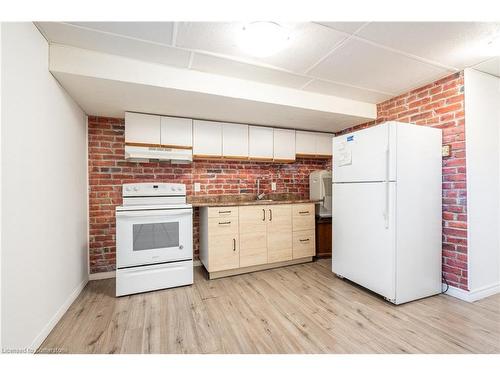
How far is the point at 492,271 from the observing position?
232cm

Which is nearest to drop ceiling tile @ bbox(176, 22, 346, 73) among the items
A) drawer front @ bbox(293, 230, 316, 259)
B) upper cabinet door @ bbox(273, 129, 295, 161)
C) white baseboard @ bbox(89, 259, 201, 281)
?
upper cabinet door @ bbox(273, 129, 295, 161)

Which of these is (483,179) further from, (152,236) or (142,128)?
(142,128)

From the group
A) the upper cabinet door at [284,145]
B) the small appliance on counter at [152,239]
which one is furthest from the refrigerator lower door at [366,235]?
the small appliance on counter at [152,239]

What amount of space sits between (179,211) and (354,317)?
201cm

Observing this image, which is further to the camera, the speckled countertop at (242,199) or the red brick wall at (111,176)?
the speckled countertop at (242,199)

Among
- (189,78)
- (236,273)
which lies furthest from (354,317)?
(189,78)

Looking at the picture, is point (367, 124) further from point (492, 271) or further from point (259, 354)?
point (259, 354)

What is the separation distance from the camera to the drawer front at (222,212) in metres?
2.75

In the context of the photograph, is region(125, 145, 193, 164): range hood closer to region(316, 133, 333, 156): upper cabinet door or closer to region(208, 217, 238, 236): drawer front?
region(208, 217, 238, 236): drawer front

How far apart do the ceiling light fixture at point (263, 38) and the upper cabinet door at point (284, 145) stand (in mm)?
1642

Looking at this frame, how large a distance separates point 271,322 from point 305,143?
2.71m

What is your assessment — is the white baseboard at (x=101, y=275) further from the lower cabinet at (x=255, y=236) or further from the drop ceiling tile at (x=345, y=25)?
the drop ceiling tile at (x=345, y=25)

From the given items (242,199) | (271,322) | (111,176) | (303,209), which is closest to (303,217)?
(303,209)

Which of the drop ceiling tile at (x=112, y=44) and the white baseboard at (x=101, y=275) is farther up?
the drop ceiling tile at (x=112, y=44)
